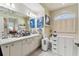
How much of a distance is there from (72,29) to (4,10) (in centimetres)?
340

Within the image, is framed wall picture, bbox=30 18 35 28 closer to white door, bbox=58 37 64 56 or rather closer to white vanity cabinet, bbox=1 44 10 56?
white door, bbox=58 37 64 56

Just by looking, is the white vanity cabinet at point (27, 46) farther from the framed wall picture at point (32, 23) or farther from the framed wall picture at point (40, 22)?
the framed wall picture at point (40, 22)

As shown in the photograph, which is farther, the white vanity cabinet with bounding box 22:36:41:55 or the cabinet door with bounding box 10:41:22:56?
the white vanity cabinet with bounding box 22:36:41:55

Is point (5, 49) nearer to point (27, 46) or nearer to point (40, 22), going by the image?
point (27, 46)

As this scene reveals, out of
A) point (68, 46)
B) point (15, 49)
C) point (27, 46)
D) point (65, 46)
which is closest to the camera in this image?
point (15, 49)

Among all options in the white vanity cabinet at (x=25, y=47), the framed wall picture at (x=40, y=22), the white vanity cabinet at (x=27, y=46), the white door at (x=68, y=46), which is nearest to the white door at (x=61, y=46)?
the white door at (x=68, y=46)

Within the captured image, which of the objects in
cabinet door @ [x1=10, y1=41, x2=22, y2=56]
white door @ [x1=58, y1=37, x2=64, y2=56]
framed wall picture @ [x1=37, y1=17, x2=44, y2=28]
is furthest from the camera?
framed wall picture @ [x1=37, y1=17, x2=44, y2=28]

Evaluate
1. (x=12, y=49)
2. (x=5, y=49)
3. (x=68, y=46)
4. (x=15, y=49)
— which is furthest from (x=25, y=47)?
(x=68, y=46)

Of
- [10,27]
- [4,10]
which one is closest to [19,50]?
[10,27]

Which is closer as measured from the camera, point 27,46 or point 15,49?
point 15,49

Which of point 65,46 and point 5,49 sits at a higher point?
point 5,49

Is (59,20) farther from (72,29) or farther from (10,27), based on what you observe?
(10,27)

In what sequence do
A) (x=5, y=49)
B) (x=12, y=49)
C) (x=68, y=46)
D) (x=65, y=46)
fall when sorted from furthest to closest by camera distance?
(x=65, y=46) → (x=68, y=46) → (x=12, y=49) → (x=5, y=49)

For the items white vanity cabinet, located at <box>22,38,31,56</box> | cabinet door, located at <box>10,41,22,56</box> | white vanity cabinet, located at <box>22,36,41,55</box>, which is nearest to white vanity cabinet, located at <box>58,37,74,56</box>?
white vanity cabinet, located at <box>22,36,41,55</box>
